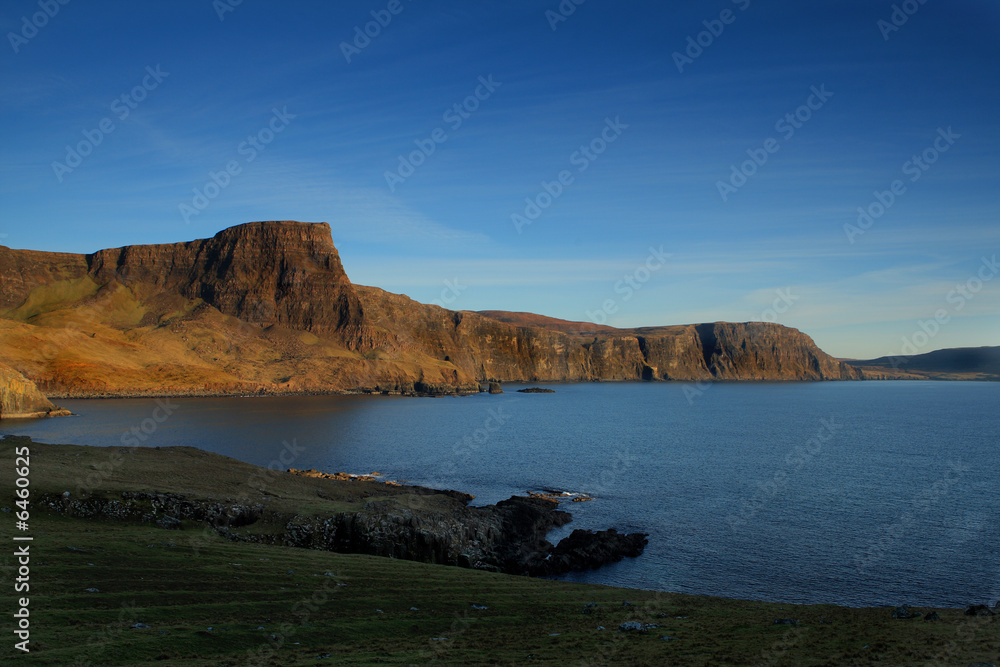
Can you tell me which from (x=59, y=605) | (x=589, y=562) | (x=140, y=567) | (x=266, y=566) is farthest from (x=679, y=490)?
(x=59, y=605)

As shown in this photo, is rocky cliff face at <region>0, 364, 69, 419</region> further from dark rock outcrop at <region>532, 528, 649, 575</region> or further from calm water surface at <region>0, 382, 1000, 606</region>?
dark rock outcrop at <region>532, 528, 649, 575</region>

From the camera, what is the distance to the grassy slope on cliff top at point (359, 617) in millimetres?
16391

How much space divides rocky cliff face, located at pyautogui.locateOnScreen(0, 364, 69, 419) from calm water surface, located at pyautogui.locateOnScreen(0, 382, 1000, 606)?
702cm

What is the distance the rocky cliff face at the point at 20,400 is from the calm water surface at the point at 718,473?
702 cm

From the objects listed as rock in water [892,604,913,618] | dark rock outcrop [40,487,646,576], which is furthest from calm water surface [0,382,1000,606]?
rock in water [892,604,913,618]

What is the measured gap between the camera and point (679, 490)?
183 ft

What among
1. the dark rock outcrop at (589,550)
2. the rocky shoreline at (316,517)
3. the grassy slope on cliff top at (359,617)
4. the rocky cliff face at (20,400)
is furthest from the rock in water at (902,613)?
the rocky cliff face at (20,400)

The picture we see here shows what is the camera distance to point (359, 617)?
20.5m

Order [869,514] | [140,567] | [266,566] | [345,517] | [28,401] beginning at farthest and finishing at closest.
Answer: [28,401] < [869,514] < [345,517] < [266,566] < [140,567]

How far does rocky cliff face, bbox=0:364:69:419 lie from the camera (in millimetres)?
98562

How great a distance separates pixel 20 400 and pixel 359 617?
110216mm

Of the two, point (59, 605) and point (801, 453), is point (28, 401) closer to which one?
point (59, 605)

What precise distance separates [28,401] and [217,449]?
55467mm

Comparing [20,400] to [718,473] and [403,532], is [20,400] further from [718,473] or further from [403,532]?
[718,473]
